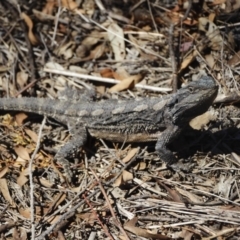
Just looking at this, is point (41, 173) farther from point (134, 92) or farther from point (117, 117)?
point (134, 92)

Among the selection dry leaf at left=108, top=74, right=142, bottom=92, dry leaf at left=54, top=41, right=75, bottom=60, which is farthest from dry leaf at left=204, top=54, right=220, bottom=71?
dry leaf at left=54, top=41, right=75, bottom=60

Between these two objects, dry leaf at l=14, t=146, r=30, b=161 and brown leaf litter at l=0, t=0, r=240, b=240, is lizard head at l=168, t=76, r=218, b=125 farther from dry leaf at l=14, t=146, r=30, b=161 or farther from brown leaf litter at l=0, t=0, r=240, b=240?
dry leaf at l=14, t=146, r=30, b=161

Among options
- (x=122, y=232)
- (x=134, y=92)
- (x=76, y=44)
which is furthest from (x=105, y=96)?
(x=122, y=232)

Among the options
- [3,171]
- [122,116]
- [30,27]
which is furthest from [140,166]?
[30,27]

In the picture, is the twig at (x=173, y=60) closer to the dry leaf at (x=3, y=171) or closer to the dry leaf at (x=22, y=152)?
the dry leaf at (x=22, y=152)

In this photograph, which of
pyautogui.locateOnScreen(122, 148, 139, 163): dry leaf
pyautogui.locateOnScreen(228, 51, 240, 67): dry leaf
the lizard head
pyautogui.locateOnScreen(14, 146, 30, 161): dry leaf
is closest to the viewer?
the lizard head

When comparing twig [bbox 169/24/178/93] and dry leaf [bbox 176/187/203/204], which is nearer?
dry leaf [bbox 176/187/203/204]

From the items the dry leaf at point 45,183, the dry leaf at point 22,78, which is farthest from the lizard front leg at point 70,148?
the dry leaf at point 22,78
